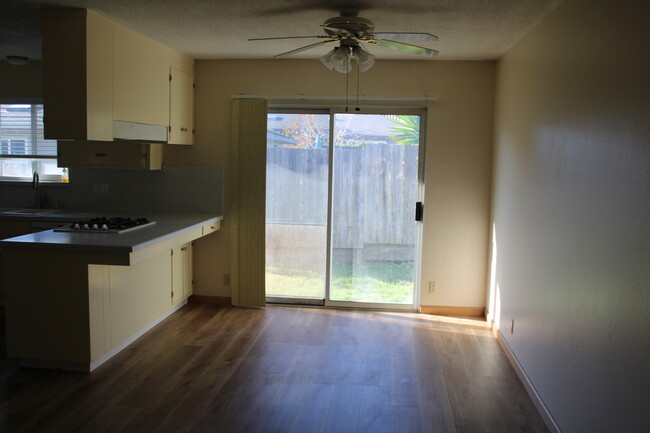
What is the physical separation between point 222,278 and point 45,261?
6.68ft

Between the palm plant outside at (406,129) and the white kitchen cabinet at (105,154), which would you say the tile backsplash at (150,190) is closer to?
the white kitchen cabinet at (105,154)

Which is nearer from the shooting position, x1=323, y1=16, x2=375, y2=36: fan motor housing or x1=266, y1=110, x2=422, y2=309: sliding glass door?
x1=323, y1=16, x2=375, y2=36: fan motor housing

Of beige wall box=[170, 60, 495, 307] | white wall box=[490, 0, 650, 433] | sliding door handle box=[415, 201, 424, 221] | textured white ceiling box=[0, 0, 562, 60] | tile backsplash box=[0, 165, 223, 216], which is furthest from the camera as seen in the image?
tile backsplash box=[0, 165, 223, 216]

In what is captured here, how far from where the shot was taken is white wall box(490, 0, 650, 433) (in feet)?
6.70

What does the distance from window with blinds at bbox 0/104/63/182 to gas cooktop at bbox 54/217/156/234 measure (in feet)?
5.48

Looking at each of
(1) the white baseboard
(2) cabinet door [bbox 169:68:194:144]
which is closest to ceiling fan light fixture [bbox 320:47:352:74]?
(2) cabinet door [bbox 169:68:194:144]

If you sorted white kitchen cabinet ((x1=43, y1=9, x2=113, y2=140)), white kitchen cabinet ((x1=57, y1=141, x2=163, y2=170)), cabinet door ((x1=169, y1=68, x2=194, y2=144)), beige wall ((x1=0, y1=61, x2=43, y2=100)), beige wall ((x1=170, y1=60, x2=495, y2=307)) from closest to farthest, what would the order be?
white kitchen cabinet ((x1=43, y1=9, x2=113, y2=140)) → white kitchen cabinet ((x1=57, y1=141, x2=163, y2=170)) → cabinet door ((x1=169, y1=68, x2=194, y2=144)) → beige wall ((x1=170, y1=60, x2=495, y2=307)) → beige wall ((x1=0, y1=61, x2=43, y2=100))

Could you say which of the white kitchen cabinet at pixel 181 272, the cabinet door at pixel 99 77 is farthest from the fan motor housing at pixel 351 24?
the white kitchen cabinet at pixel 181 272

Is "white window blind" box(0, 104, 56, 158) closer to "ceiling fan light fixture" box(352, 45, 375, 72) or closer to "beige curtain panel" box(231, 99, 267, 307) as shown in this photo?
"beige curtain panel" box(231, 99, 267, 307)

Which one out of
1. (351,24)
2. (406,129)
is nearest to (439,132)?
(406,129)

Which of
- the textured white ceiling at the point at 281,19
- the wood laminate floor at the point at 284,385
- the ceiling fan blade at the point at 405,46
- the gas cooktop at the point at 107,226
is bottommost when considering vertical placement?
the wood laminate floor at the point at 284,385

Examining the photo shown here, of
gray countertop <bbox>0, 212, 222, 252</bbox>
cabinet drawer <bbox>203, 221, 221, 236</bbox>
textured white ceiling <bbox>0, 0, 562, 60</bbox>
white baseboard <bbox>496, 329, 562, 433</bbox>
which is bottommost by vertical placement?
white baseboard <bbox>496, 329, 562, 433</bbox>

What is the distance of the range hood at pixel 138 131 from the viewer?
3.96 metres

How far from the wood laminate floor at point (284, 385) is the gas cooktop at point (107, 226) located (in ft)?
2.96
